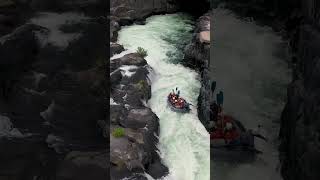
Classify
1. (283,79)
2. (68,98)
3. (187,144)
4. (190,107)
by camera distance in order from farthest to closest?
(190,107) < (187,144) < (68,98) < (283,79)

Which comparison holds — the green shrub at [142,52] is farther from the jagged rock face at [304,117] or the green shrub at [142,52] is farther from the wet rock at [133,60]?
the jagged rock face at [304,117]

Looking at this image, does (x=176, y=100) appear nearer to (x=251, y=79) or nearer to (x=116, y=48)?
(x=116, y=48)

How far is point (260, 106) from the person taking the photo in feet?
7.98

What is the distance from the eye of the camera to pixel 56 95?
3.01 m

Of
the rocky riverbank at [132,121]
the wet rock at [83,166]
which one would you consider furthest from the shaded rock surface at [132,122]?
the wet rock at [83,166]

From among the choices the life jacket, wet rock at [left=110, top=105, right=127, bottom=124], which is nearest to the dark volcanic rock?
wet rock at [left=110, top=105, right=127, bottom=124]

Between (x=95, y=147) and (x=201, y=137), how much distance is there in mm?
10075

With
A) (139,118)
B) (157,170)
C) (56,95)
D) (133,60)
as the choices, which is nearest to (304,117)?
(56,95)

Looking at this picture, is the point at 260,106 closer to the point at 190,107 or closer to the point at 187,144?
the point at 187,144

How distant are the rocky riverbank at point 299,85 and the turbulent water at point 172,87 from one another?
9.28m

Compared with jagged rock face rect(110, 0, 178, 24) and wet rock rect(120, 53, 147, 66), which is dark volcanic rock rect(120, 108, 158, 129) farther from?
jagged rock face rect(110, 0, 178, 24)

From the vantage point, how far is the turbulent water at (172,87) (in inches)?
474

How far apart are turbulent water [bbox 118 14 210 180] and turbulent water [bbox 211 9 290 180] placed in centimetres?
918

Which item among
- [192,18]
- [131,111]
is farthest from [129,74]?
[192,18]
